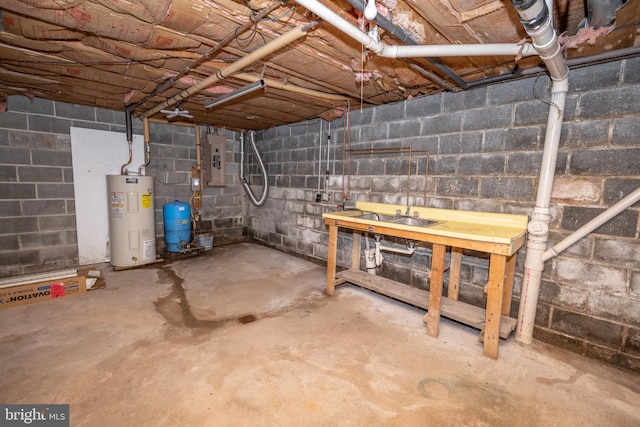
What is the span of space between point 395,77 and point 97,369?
3032 millimetres

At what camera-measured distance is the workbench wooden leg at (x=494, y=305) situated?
6.22ft

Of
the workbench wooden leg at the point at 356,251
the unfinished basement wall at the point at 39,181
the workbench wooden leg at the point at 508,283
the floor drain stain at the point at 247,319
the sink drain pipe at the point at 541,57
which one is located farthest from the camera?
the workbench wooden leg at the point at 356,251

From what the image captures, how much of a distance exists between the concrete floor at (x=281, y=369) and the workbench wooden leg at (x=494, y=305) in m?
0.10

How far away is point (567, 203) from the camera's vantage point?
2.08 metres

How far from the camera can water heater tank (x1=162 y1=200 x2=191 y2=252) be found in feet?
13.8

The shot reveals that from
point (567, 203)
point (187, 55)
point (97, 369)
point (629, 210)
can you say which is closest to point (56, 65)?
point (187, 55)

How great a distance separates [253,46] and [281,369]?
7.19ft

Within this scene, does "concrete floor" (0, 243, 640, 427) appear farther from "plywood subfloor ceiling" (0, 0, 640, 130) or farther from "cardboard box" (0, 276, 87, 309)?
"plywood subfloor ceiling" (0, 0, 640, 130)

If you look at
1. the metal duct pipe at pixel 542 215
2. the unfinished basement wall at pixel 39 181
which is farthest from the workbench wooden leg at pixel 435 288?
the unfinished basement wall at pixel 39 181

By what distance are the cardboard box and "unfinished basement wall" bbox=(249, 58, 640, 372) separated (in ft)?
10.2

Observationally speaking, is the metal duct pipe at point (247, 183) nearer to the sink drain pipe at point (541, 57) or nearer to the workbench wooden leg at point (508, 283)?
the sink drain pipe at point (541, 57)

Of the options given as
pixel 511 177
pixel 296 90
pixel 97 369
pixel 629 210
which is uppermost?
pixel 296 90

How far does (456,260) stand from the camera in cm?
260

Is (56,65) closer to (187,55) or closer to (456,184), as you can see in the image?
(187,55)
